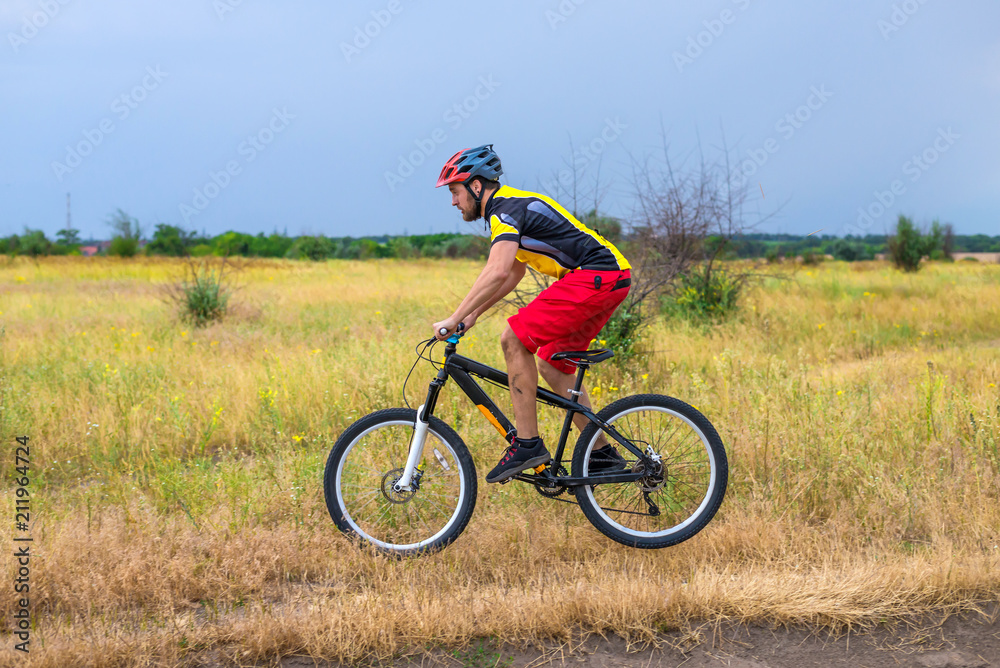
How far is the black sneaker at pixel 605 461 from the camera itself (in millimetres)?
4172

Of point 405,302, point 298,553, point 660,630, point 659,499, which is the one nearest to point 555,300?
point 659,499

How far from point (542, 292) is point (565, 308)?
0.18 m

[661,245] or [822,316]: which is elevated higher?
[661,245]

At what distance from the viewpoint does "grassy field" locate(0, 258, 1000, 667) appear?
3359mm

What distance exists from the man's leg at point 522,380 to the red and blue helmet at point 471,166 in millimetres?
896

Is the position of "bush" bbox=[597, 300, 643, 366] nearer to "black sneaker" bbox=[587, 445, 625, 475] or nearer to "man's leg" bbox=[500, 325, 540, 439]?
"black sneaker" bbox=[587, 445, 625, 475]

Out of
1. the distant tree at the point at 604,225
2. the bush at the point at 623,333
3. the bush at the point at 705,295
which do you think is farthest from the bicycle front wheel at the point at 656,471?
the bush at the point at 705,295

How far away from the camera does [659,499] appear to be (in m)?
4.38

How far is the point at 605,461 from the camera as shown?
4164mm

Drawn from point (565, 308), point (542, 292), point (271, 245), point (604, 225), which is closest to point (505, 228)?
point (542, 292)

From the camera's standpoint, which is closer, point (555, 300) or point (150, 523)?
point (555, 300)

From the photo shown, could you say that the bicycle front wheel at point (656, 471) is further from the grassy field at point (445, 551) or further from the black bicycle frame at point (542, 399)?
the grassy field at point (445, 551)

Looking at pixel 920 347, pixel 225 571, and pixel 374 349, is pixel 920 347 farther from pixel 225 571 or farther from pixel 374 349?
pixel 225 571

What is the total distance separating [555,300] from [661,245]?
8.72m
